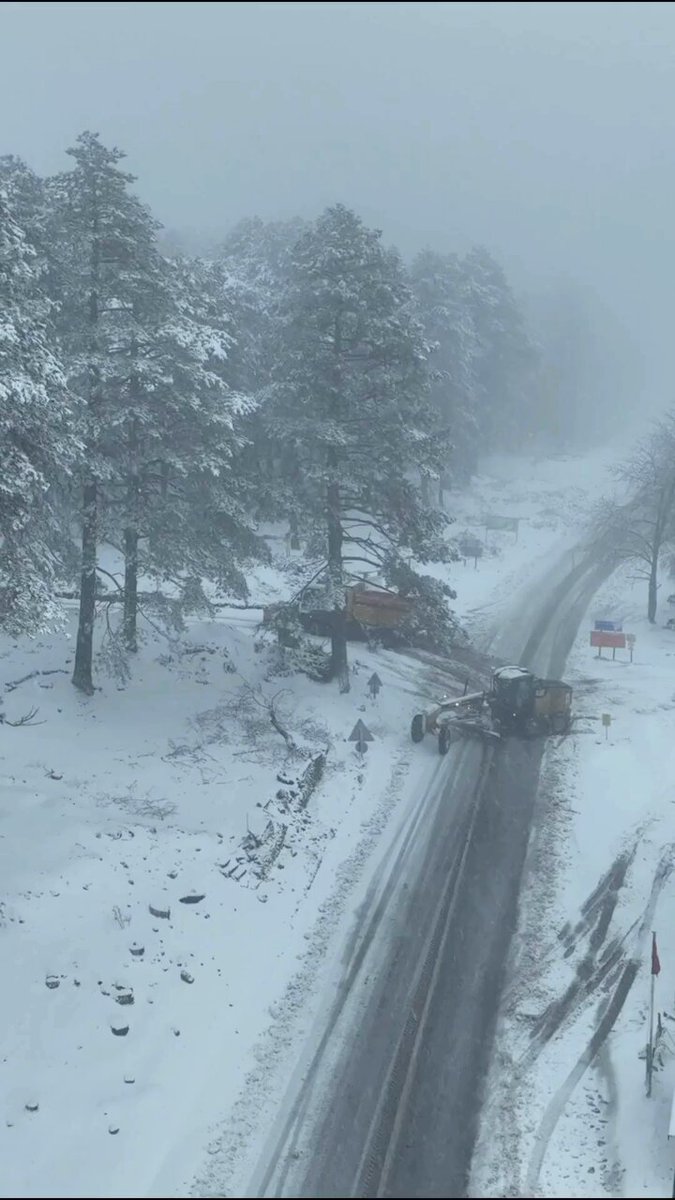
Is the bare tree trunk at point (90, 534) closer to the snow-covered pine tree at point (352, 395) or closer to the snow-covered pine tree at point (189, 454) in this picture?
the snow-covered pine tree at point (189, 454)

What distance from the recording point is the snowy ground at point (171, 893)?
11.8m

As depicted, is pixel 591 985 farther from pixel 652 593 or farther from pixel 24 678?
pixel 652 593

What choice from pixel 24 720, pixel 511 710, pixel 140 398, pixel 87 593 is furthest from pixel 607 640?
pixel 24 720

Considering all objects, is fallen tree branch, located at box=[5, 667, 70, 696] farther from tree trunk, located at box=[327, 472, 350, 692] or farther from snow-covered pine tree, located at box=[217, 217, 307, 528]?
tree trunk, located at box=[327, 472, 350, 692]

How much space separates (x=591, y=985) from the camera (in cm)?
1500

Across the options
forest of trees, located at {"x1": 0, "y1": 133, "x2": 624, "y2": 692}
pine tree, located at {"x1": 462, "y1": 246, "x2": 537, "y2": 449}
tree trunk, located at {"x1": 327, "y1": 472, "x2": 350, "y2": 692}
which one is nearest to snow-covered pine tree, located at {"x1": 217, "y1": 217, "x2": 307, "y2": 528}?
forest of trees, located at {"x1": 0, "y1": 133, "x2": 624, "y2": 692}

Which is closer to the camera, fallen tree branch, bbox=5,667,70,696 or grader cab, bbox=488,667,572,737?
fallen tree branch, bbox=5,667,70,696

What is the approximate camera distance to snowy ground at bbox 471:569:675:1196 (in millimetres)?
11414

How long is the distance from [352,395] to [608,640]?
1530 centimetres

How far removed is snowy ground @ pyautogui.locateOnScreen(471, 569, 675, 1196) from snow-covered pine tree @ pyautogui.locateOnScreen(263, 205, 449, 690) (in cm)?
795

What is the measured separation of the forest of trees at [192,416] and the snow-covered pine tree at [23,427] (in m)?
0.09

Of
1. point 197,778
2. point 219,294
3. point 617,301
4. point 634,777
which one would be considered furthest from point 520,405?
point 617,301

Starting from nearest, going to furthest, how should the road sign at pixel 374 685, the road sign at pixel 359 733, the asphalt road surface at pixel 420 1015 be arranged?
1. the asphalt road surface at pixel 420 1015
2. the road sign at pixel 359 733
3. the road sign at pixel 374 685

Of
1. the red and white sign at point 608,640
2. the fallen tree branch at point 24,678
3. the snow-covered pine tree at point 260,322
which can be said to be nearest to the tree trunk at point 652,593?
the red and white sign at point 608,640
